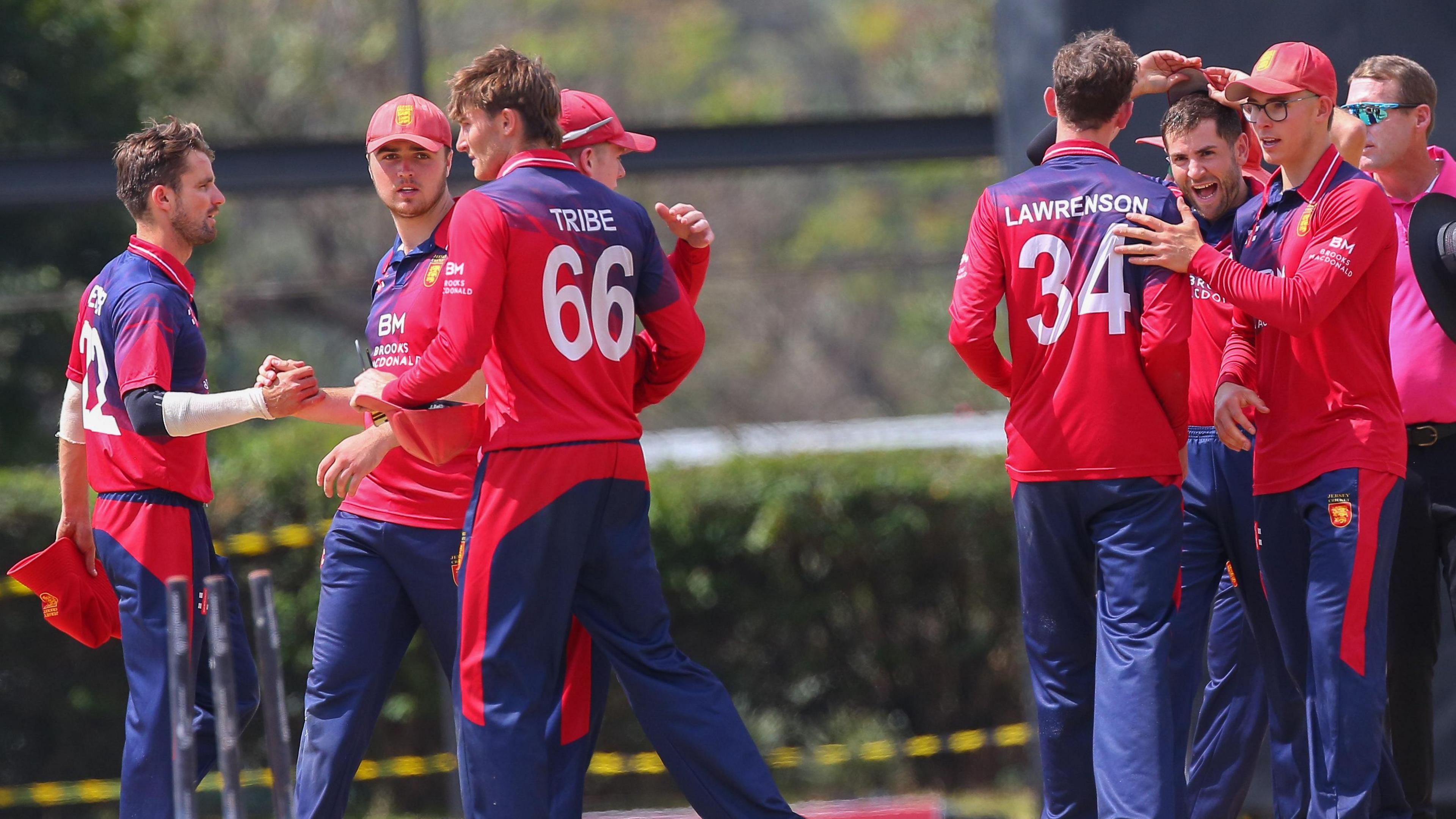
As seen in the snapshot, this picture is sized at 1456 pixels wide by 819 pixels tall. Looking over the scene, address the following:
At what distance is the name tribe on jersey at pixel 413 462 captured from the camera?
466cm

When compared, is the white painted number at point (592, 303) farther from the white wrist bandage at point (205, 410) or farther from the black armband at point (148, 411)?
the black armband at point (148, 411)

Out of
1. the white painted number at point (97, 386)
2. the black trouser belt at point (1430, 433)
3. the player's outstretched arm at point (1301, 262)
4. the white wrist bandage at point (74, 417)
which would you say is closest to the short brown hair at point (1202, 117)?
the player's outstretched arm at point (1301, 262)

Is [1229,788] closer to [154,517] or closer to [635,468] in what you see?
[635,468]

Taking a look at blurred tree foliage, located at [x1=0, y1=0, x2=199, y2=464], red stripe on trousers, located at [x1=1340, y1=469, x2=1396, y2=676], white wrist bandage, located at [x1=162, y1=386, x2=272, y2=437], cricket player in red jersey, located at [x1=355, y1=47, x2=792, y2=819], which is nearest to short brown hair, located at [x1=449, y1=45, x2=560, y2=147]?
cricket player in red jersey, located at [x1=355, y1=47, x2=792, y2=819]

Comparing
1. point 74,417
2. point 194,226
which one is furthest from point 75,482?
point 194,226

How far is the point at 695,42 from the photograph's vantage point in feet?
99.1

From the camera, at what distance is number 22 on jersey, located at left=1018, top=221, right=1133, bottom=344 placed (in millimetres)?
4230

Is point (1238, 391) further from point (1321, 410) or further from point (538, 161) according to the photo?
point (538, 161)

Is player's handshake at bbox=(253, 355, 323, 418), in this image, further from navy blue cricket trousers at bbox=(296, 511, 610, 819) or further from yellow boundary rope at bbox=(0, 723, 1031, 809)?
yellow boundary rope at bbox=(0, 723, 1031, 809)

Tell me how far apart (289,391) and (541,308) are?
88 cm

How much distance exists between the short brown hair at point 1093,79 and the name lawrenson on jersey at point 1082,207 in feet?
0.86

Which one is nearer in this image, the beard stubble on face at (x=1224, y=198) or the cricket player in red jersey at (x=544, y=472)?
the cricket player in red jersey at (x=544, y=472)

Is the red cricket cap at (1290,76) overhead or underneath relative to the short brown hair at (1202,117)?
overhead

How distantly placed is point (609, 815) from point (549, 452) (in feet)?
13.2
